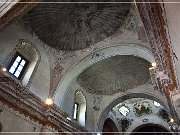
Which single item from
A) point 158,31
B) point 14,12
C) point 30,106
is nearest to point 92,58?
point 30,106

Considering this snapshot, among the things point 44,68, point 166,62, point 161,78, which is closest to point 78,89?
point 44,68

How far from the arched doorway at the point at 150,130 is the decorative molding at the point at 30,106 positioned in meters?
8.28

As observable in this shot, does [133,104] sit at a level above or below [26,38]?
above

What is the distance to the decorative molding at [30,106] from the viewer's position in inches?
338

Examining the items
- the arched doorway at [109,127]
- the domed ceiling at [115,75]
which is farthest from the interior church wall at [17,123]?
the arched doorway at [109,127]

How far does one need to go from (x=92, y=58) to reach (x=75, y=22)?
222 cm

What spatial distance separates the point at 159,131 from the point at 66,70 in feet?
38.5

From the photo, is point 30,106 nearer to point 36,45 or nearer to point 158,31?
point 36,45

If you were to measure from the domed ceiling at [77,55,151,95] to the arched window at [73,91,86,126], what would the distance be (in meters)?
0.64

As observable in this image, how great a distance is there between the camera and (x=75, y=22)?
10.5 m

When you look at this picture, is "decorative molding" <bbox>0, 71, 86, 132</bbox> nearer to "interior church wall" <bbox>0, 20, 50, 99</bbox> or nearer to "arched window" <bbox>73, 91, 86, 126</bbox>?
"interior church wall" <bbox>0, 20, 50, 99</bbox>

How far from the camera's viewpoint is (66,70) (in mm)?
11641

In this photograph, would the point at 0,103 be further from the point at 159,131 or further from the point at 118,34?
the point at 159,131

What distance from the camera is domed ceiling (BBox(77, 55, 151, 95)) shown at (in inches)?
499
